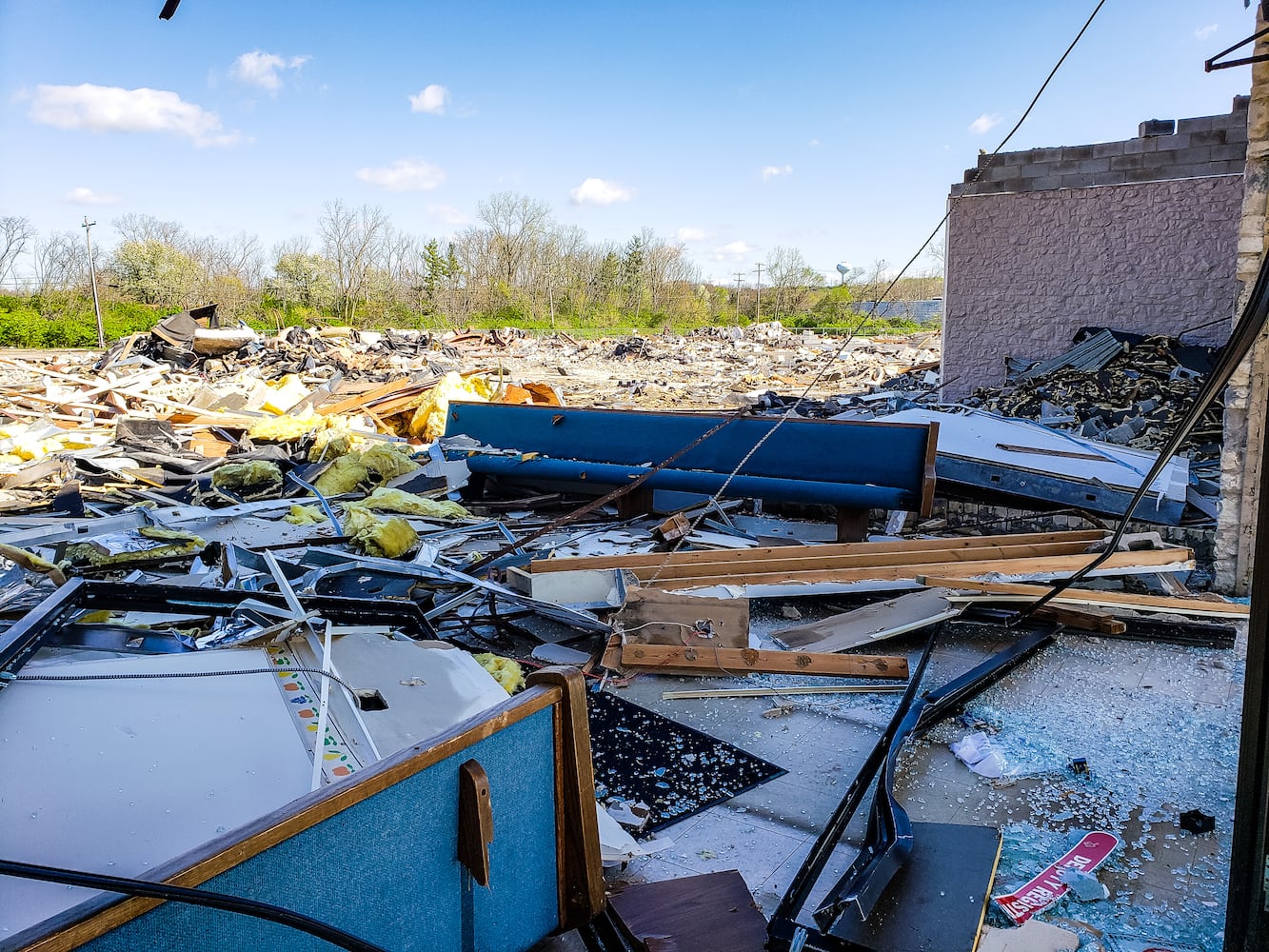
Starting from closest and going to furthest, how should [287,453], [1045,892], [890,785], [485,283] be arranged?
[1045,892], [890,785], [287,453], [485,283]

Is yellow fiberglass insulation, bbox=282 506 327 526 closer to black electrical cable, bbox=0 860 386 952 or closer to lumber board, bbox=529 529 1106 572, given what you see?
lumber board, bbox=529 529 1106 572

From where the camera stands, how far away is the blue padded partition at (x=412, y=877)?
1339 millimetres

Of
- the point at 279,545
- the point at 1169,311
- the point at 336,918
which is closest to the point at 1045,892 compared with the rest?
the point at 336,918

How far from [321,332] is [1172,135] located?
1893 centimetres

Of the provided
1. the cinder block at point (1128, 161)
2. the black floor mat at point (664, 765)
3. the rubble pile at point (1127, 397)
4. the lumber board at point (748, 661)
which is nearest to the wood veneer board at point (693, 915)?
the black floor mat at point (664, 765)

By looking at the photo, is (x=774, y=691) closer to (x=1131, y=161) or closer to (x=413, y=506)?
(x=413, y=506)

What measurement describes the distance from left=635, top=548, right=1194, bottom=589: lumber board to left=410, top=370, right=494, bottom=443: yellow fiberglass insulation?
679cm

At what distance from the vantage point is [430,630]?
3.92 meters

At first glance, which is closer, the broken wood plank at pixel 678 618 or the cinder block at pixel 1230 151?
the broken wood plank at pixel 678 618

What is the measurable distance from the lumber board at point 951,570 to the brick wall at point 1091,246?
5.67 meters

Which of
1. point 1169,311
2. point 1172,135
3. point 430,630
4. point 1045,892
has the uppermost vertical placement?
point 1172,135

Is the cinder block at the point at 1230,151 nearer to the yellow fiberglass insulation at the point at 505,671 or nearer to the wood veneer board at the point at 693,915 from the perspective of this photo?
the yellow fiberglass insulation at the point at 505,671

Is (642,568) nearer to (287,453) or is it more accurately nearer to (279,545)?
(279,545)

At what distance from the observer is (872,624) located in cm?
459
